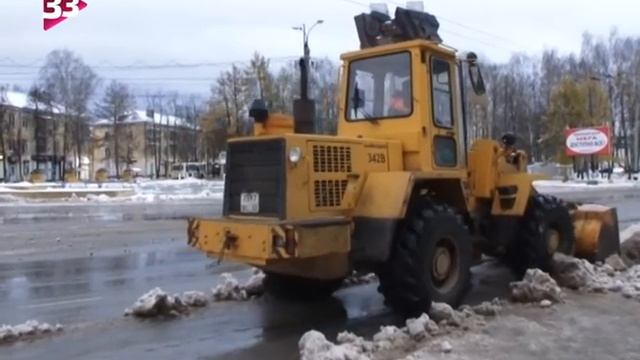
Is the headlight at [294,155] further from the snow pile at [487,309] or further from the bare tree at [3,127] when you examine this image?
the bare tree at [3,127]

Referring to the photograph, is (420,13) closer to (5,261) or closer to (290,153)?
(290,153)

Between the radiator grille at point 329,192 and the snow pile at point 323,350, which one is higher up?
the radiator grille at point 329,192

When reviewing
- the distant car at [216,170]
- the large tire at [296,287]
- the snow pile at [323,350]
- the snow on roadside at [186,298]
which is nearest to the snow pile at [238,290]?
the snow on roadside at [186,298]

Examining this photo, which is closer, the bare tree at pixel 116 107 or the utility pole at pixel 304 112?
the utility pole at pixel 304 112

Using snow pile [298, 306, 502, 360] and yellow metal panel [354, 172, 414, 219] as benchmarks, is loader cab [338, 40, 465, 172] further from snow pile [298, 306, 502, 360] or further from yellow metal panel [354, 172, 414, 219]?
snow pile [298, 306, 502, 360]

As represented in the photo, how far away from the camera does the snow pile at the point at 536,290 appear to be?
859cm

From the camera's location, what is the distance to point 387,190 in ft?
25.5

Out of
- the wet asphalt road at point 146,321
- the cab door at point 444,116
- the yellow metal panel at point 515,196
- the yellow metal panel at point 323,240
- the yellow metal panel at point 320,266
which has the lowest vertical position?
the wet asphalt road at point 146,321

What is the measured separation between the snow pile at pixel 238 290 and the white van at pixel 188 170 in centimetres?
7434

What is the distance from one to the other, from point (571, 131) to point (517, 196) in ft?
155

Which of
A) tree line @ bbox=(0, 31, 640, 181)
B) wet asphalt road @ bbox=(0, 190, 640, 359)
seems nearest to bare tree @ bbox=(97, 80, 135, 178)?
tree line @ bbox=(0, 31, 640, 181)

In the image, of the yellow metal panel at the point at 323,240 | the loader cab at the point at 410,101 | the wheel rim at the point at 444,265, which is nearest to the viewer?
the yellow metal panel at the point at 323,240

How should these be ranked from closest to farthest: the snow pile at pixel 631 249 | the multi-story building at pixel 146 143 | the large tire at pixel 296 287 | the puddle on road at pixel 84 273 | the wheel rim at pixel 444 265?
the wheel rim at pixel 444 265 → the large tire at pixel 296 287 → the puddle on road at pixel 84 273 → the snow pile at pixel 631 249 → the multi-story building at pixel 146 143

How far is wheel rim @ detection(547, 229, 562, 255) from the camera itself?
10.1 metres
